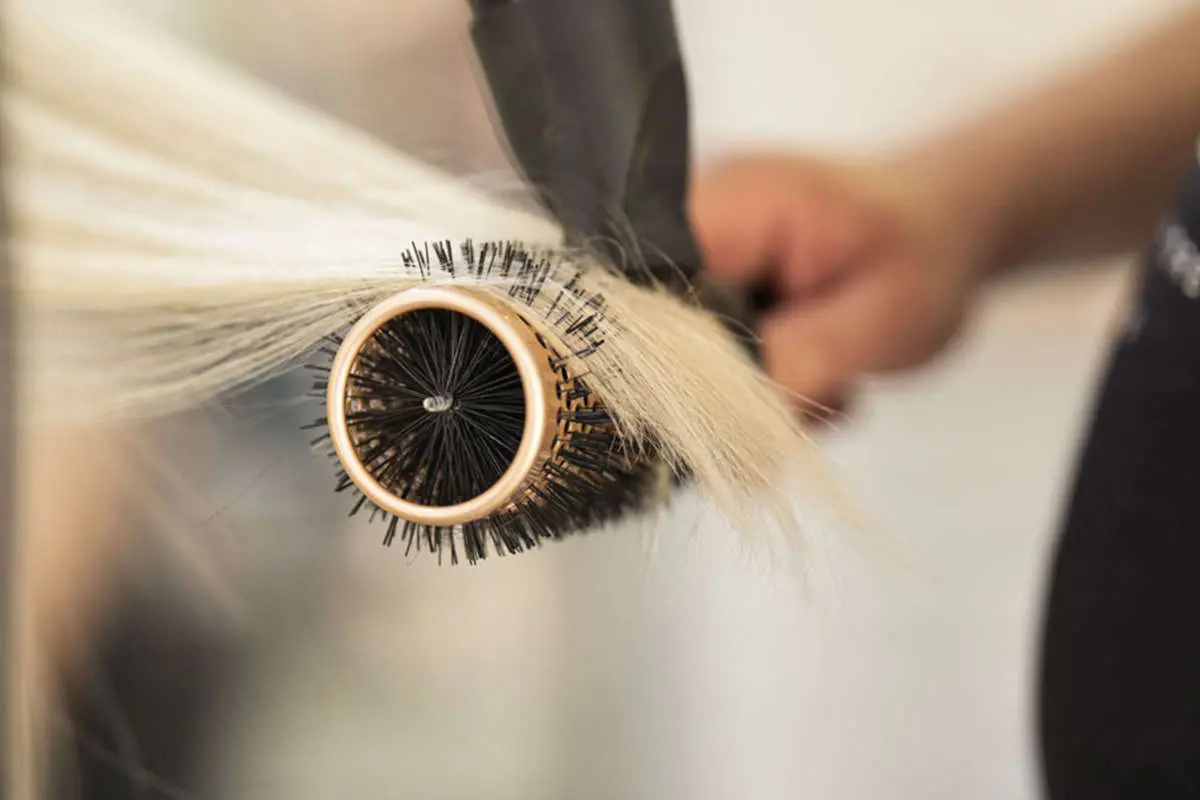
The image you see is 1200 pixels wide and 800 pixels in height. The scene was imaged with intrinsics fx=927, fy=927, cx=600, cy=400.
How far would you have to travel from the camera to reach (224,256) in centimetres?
25

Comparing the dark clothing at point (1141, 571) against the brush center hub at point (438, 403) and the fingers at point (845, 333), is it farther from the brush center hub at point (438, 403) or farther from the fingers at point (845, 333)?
the brush center hub at point (438, 403)

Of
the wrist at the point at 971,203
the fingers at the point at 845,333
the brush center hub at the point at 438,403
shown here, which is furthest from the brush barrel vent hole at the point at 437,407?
the wrist at the point at 971,203

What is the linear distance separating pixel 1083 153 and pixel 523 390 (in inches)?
17.1

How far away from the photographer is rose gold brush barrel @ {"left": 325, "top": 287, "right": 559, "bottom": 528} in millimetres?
185

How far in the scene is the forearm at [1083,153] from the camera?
1.56ft

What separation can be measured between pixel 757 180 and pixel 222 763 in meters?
0.41

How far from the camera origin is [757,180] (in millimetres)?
482

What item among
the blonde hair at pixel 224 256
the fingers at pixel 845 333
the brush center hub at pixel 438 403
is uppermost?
the blonde hair at pixel 224 256

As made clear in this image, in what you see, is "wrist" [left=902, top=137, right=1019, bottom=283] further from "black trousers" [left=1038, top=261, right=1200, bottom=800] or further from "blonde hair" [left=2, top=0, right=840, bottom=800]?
"blonde hair" [left=2, top=0, right=840, bottom=800]

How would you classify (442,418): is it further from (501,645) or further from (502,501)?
(501,645)

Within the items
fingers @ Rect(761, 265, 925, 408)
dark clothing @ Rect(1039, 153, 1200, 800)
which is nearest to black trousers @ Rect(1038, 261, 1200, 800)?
dark clothing @ Rect(1039, 153, 1200, 800)

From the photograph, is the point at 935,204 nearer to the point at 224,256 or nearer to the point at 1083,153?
the point at 1083,153

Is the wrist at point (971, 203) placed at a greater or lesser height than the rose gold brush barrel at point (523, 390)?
greater

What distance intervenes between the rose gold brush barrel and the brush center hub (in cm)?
2
